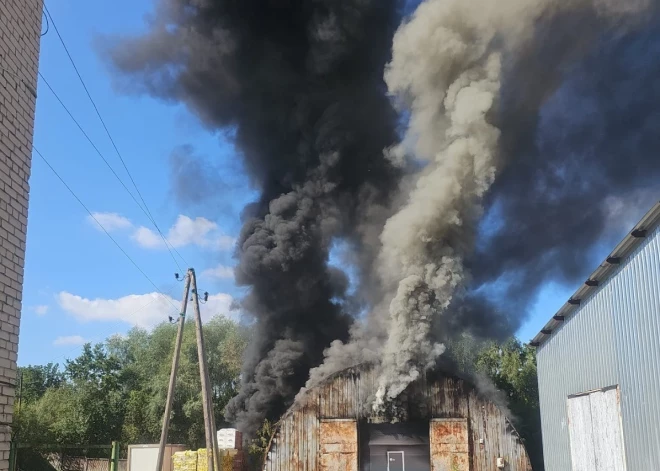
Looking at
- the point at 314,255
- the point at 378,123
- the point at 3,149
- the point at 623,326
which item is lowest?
the point at 623,326

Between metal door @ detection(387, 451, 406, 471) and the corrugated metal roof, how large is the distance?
683cm

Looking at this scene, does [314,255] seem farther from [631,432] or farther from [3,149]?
[3,149]

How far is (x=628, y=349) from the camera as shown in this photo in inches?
470

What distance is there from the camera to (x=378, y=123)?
31.9m

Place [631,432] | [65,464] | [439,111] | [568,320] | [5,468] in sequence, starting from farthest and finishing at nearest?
[65,464] → [439,111] → [568,320] → [631,432] → [5,468]

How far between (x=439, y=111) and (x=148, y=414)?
26.6 m

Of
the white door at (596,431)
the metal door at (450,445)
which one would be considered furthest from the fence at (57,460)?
the white door at (596,431)

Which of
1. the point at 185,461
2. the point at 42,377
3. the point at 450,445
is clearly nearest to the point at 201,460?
the point at 185,461

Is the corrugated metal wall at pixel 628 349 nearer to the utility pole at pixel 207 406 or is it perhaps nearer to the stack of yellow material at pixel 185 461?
the utility pole at pixel 207 406

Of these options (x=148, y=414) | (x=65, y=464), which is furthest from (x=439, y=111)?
(x=148, y=414)

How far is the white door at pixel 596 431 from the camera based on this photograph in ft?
40.9

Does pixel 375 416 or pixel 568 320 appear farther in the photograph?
pixel 375 416

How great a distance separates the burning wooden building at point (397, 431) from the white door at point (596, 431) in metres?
6.24

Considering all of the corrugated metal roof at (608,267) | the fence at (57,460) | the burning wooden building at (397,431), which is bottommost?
the fence at (57,460)
